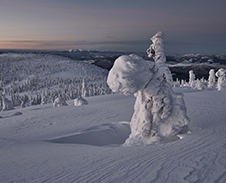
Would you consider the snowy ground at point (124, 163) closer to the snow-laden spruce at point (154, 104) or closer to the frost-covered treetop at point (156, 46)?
the snow-laden spruce at point (154, 104)

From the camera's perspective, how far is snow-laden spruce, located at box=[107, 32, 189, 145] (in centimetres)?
649

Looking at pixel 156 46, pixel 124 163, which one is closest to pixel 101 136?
pixel 156 46

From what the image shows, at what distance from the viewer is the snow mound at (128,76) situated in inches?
246

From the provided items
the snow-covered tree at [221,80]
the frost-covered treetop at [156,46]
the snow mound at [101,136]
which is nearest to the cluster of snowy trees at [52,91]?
the snow-covered tree at [221,80]

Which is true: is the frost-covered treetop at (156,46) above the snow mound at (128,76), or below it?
above

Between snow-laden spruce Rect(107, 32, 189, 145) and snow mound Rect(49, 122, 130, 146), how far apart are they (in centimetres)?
210

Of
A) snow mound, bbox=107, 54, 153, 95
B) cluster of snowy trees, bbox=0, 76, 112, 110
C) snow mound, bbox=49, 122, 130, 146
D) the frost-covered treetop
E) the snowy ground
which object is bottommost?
cluster of snowy trees, bbox=0, 76, 112, 110

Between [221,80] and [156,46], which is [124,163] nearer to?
[156,46]

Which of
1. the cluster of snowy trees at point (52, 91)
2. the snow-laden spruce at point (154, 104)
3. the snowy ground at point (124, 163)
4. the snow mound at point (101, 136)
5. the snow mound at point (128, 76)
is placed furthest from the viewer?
the cluster of snowy trees at point (52, 91)

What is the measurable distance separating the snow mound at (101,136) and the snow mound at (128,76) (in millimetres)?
3294

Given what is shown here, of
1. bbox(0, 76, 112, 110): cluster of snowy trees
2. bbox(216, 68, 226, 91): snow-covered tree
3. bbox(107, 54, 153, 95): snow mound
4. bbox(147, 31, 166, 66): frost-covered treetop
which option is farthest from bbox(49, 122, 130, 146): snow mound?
bbox(0, 76, 112, 110): cluster of snowy trees

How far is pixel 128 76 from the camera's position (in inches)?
245

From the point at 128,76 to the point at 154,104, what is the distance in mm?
1393

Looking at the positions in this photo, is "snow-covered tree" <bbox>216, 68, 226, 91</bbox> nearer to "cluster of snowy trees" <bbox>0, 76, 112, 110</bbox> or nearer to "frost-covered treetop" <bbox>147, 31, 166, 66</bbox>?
"frost-covered treetop" <bbox>147, 31, 166, 66</bbox>
